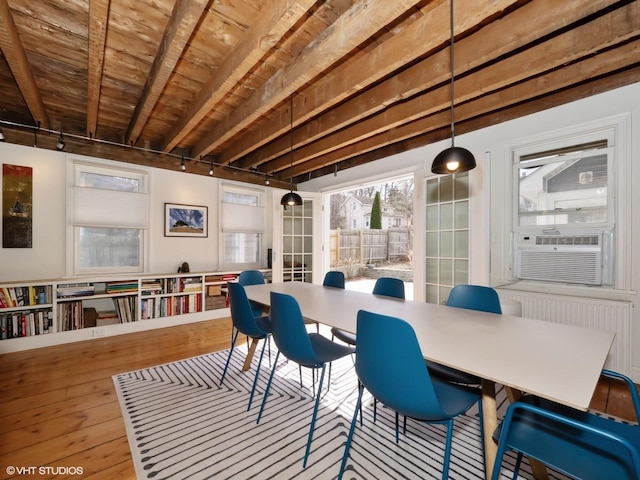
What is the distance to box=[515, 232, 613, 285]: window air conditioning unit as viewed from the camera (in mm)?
2510

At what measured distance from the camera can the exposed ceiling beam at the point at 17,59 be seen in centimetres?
170

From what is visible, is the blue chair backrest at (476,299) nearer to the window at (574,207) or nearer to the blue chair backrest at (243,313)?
the window at (574,207)

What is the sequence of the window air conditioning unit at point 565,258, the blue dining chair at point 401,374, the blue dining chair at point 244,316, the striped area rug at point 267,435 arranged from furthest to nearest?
the window air conditioning unit at point 565,258
the blue dining chair at point 244,316
the striped area rug at point 267,435
the blue dining chair at point 401,374

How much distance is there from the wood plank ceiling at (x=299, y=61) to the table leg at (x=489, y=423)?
1915mm

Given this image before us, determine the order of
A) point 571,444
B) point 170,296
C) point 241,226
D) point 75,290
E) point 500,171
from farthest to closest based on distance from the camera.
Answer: point 241,226 → point 170,296 → point 75,290 → point 500,171 → point 571,444

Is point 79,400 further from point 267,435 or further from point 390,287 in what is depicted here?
point 390,287

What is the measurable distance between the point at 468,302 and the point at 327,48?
2084 mm

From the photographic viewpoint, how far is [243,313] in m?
2.26

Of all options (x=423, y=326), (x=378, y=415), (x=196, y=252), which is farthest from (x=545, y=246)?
(x=196, y=252)

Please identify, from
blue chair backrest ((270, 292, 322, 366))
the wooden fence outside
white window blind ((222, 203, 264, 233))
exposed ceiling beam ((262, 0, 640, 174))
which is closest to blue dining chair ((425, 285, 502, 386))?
blue chair backrest ((270, 292, 322, 366))

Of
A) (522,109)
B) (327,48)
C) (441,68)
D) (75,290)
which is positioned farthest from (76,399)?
(522,109)

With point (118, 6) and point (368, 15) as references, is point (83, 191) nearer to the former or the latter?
point (118, 6)

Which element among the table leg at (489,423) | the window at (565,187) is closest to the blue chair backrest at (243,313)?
the table leg at (489,423)

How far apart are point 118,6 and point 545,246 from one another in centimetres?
400
